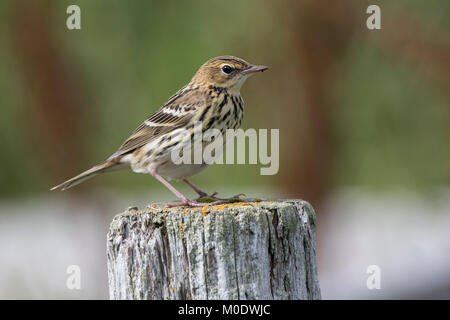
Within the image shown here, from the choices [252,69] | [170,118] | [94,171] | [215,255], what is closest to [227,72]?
[252,69]

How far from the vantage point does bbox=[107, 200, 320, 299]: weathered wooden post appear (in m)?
4.11

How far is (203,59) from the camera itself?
35.3ft

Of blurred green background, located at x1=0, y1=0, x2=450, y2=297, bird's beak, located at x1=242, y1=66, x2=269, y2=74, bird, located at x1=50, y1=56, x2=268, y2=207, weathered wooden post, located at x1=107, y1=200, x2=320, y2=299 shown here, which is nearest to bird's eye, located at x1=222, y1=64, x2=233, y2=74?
bird, located at x1=50, y1=56, x2=268, y2=207

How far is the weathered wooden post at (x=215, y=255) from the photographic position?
4113 millimetres

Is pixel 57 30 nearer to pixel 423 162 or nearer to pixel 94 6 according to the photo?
pixel 94 6

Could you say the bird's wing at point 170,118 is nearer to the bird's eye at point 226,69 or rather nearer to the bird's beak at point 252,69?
the bird's eye at point 226,69

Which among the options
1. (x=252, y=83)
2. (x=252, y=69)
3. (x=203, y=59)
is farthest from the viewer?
(x=203, y=59)

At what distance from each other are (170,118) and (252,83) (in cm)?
387

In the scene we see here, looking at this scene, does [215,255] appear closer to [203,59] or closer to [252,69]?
[252,69]

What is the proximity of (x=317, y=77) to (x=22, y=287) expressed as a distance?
17.9ft

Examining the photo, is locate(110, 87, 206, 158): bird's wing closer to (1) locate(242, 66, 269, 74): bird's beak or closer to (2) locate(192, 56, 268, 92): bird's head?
(2) locate(192, 56, 268, 92): bird's head

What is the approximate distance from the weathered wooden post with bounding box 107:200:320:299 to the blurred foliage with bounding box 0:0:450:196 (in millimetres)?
6021

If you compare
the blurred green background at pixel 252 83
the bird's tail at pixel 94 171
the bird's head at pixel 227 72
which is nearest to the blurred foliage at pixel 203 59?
the blurred green background at pixel 252 83

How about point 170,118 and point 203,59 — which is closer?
point 170,118
